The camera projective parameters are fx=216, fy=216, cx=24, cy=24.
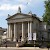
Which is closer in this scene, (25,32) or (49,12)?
(49,12)

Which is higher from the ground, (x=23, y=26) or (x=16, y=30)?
(x=23, y=26)

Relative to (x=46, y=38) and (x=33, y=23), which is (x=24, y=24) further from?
(x=46, y=38)

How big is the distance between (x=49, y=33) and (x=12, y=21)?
16.8 m

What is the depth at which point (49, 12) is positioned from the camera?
5447cm

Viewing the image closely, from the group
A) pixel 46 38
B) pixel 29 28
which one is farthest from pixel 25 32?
pixel 46 38

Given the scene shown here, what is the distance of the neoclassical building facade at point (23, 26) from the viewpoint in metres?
89.1

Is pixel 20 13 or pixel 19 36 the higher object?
pixel 20 13

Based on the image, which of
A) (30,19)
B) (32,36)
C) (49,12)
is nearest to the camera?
(32,36)

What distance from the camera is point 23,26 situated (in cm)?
9094

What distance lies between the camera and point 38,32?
9300 cm

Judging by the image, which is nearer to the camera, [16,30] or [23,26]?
[23,26]

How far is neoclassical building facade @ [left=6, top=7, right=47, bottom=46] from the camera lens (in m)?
89.1

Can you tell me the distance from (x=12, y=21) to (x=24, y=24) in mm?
5840

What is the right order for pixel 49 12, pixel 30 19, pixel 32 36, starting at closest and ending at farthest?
pixel 32 36 < pixel 49 12 < pixel 30 19
